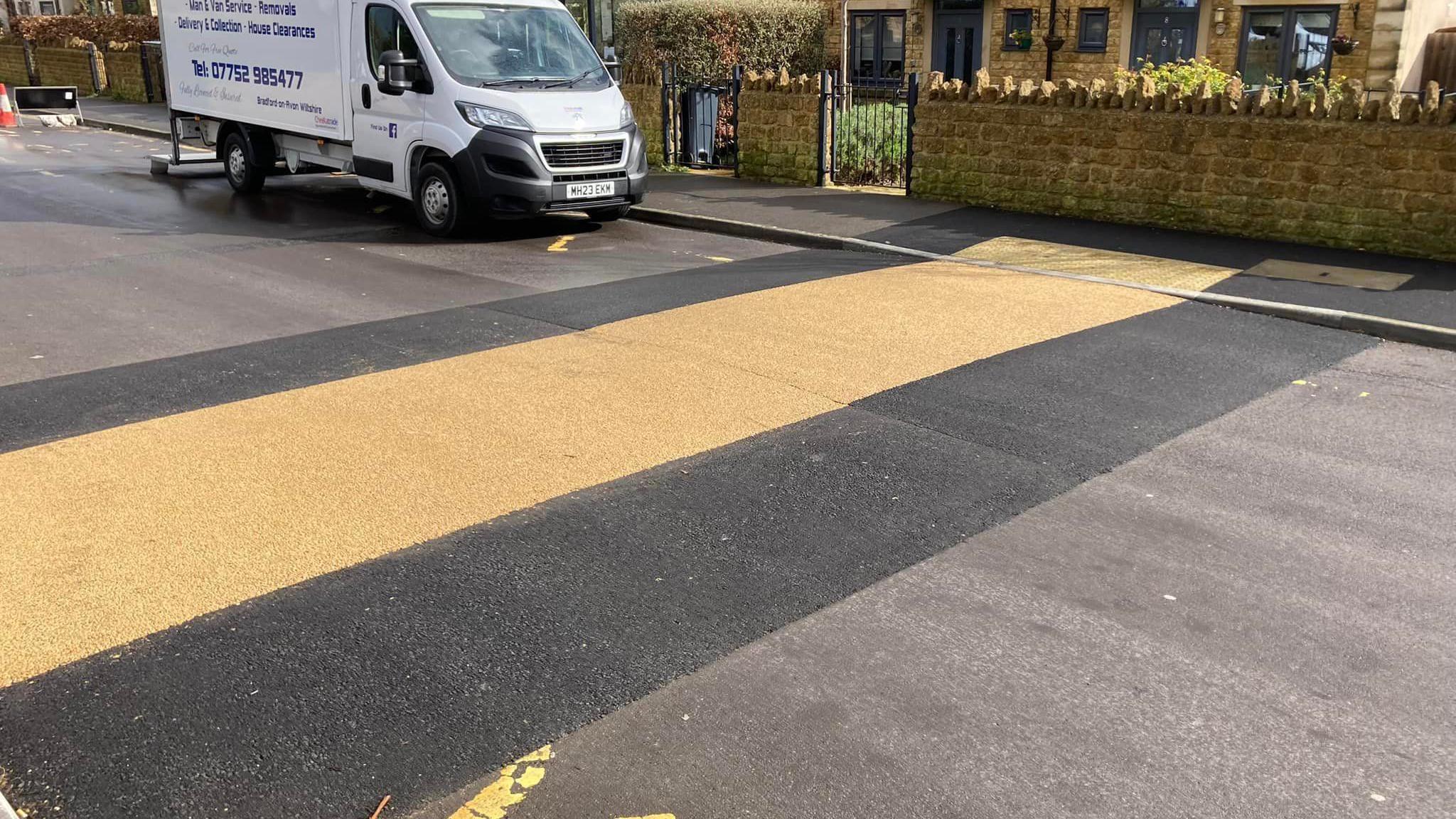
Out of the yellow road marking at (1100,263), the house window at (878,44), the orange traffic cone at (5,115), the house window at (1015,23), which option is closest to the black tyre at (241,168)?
the yellow road marking at (1100,263)

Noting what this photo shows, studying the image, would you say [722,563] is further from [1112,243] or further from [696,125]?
[696,125]

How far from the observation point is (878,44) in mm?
30750

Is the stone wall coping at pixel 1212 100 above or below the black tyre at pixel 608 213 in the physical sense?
above

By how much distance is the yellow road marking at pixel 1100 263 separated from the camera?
35.1 ft

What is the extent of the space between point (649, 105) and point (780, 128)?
8.94ft

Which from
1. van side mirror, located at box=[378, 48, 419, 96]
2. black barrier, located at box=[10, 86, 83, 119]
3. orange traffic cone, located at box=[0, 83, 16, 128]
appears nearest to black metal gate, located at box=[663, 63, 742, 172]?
van side mirror, located at box=[378, 48, 419, 96]

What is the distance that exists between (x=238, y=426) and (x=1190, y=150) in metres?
9.77

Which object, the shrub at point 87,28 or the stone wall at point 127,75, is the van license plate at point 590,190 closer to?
the stone wall at point 127,75

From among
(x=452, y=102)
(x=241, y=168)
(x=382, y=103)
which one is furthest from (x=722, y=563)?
(x=241, y=168)

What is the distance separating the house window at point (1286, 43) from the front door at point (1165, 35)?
1.08 m

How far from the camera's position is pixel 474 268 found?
37.9ft

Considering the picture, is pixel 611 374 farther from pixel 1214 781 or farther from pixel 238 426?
pixel 1214 781

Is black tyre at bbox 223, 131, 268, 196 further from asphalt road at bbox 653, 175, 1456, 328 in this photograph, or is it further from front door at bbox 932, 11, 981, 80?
front door at bbox 932, 11, 981, 80

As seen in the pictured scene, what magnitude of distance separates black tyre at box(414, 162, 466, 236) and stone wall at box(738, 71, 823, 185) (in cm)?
498
